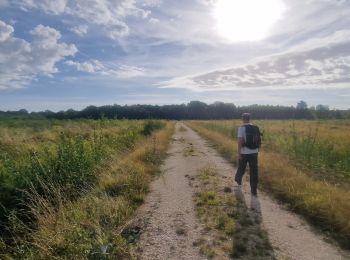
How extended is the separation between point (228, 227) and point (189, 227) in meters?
0.75

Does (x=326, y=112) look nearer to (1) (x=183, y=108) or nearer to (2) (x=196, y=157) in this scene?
(2) (x=196, y=157)

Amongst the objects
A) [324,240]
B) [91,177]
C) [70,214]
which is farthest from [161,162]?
[324,240]

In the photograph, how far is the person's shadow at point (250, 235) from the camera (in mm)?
5660

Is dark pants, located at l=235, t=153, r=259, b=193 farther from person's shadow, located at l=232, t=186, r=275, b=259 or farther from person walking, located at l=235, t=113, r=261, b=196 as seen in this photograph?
person's shadow, located at l=232, t=186, r=275, b=259

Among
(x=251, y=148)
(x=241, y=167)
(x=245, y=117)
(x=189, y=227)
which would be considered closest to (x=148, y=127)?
(x=241, y=167)

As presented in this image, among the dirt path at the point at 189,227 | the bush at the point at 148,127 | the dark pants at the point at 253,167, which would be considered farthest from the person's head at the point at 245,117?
the bush at the point at 148,127

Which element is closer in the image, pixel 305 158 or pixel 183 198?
pixel 183 198

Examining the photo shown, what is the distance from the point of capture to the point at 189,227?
22.8 feet

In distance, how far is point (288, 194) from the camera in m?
9.22

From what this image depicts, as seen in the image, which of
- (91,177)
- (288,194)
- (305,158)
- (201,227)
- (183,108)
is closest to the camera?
(201,227)

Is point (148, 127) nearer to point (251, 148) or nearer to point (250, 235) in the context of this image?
point (251, 148)

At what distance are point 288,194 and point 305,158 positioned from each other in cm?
541

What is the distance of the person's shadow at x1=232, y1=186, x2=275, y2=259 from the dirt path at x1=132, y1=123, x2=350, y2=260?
0.27 ft

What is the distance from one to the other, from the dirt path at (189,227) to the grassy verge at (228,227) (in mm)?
143
